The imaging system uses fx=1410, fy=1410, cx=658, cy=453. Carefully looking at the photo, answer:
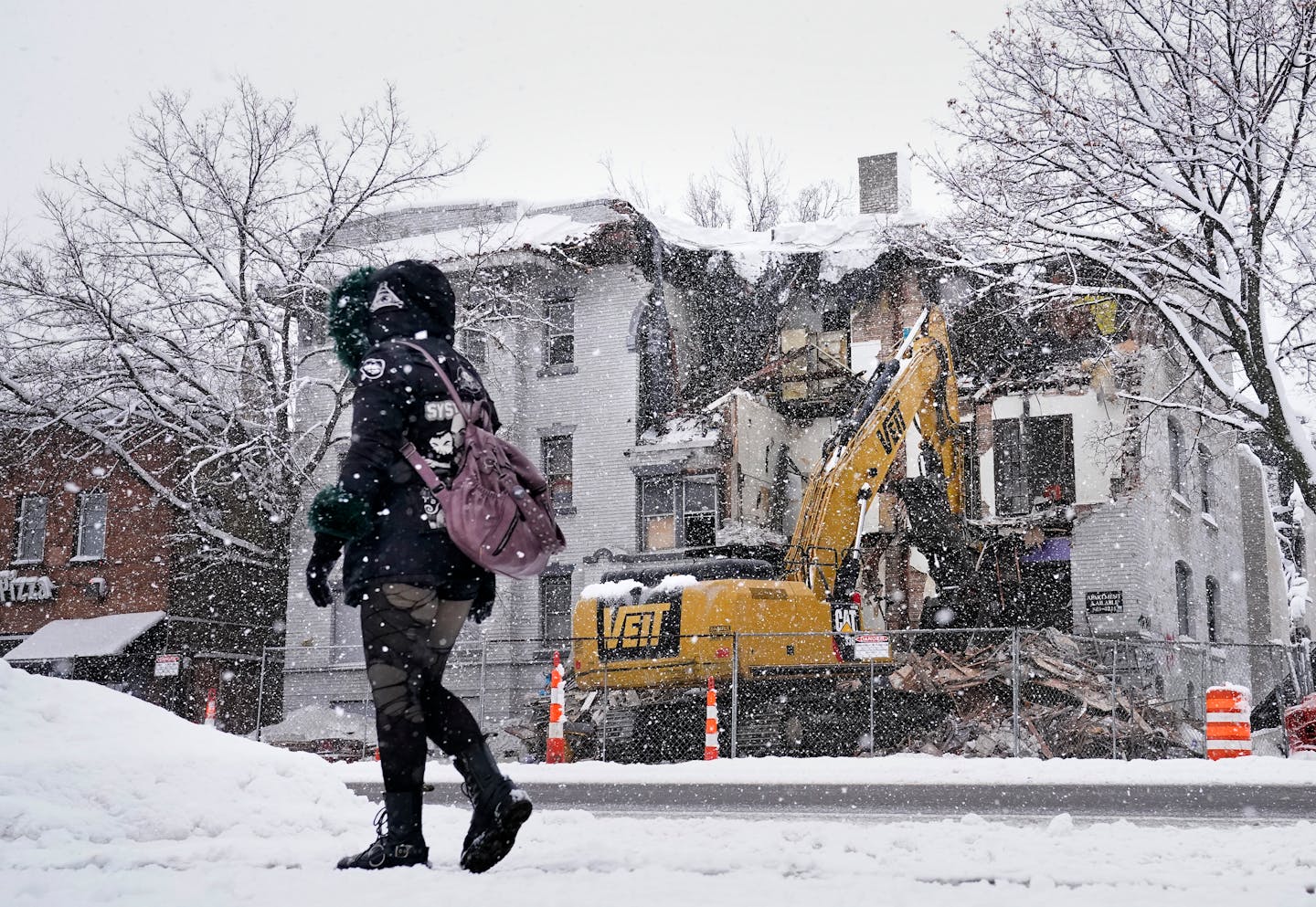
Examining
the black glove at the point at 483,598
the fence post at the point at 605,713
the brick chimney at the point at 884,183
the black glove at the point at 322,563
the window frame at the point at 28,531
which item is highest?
the brick chimney at the point at 884,183

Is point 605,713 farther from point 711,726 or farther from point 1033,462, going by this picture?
point 1033,462

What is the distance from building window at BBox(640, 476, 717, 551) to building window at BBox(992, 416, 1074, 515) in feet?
17.8

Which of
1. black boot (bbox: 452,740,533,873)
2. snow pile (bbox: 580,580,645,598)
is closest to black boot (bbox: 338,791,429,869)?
A: black boot (bbox: 452,740,533,873)

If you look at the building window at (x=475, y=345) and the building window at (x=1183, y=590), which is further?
the building window at (x=475, y=345)

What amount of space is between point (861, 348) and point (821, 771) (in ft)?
59.2

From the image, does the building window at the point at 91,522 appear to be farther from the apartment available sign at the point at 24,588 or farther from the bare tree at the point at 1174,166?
the bare tree at the point at 1174,166

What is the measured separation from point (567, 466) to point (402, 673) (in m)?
25.9

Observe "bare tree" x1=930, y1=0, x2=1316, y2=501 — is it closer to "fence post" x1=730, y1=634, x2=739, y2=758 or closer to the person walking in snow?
"fence post" x1=730, y1=634, x2=739, y2=758

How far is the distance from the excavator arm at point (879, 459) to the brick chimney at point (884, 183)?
11.8 metres

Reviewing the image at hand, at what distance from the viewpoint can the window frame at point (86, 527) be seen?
104 feet

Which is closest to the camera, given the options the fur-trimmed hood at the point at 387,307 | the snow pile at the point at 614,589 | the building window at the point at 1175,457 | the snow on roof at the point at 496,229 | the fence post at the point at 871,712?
the fur-trimmed hood at the point at 387,307

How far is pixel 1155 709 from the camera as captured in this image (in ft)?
63.5

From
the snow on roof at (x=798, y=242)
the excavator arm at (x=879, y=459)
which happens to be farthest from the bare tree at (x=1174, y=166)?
the snow on roof at (x=798, y=242)

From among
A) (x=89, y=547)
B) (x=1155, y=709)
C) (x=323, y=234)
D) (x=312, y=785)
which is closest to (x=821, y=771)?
(x=312, y=785)
